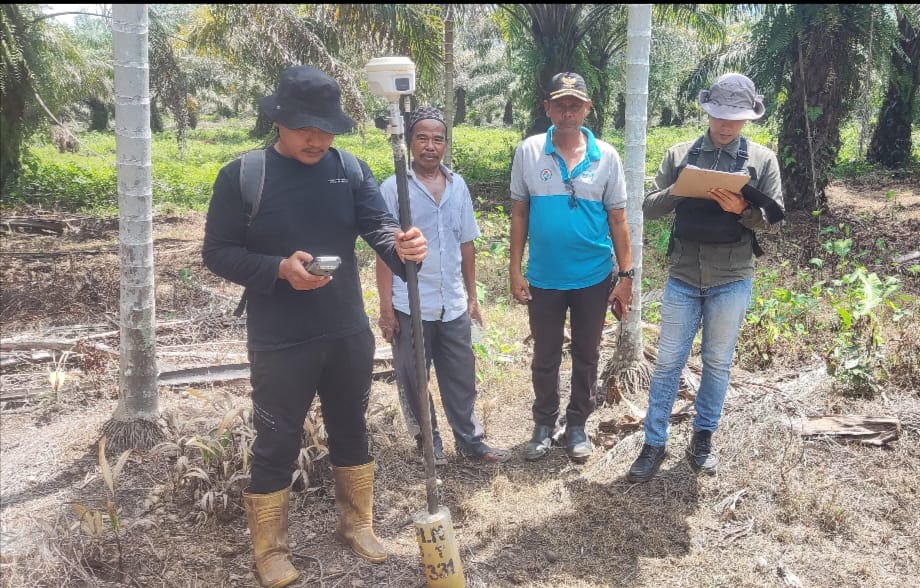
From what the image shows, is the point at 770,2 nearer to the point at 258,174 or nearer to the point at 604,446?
the point at 604,446

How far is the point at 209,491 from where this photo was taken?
3348mm

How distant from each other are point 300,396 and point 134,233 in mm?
1605

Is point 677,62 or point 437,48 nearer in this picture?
point 437,48

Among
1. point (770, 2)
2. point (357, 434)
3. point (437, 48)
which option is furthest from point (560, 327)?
point (770, 2)

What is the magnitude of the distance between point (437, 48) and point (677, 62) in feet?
61.9

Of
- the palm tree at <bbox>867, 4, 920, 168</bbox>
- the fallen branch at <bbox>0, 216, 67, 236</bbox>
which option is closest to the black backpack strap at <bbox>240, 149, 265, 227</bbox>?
the fallen branch at <bbox>0, 216, 67, 236</bbox>

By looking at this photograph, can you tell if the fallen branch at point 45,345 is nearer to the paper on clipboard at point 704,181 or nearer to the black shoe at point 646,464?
the black shoe at point 646,464

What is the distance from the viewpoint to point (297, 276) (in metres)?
2.50

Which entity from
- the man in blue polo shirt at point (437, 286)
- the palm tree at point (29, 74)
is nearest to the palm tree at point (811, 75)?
the man in blue polo shirt at point (437, 286)

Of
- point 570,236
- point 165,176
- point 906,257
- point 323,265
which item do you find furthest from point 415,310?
point 165,176

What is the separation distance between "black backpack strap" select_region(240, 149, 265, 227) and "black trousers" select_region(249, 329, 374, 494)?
53cm

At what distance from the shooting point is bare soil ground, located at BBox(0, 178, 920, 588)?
3035mm

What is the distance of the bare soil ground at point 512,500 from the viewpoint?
3035 millimetres

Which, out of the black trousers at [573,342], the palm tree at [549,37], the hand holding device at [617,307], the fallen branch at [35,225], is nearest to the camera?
the black trousers at [573,342]
